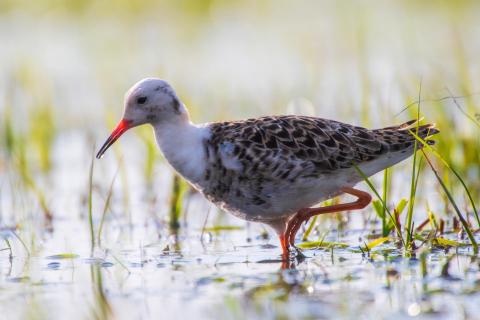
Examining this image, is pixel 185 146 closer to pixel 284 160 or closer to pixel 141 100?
pixel 141 100

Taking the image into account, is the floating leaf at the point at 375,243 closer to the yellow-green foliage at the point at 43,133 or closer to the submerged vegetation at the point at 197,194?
the submerged vegetation at the point at 197,194

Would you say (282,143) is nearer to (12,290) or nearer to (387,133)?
(387,133)

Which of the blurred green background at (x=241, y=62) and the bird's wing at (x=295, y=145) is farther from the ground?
the blurred green background at (x=241, y=62)

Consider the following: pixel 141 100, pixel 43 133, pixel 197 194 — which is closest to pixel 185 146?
pixel 141 100

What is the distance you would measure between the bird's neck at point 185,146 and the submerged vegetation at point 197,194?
0.66 meters

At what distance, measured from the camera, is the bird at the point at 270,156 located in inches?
328

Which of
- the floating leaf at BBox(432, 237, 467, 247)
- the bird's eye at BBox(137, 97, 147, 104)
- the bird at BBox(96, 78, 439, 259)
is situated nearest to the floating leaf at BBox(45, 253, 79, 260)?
the bird at BBox(96, 78, 439, 259)

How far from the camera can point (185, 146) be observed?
8469mm

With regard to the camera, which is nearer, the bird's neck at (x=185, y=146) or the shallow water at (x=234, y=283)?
the shallow water at (x=234, y=283)

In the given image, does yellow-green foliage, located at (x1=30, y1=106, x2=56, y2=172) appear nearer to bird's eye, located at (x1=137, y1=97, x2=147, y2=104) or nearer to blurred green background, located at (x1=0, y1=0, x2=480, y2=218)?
blurred green background, located at (x1=0, y1=0, x2=480, y2=218)

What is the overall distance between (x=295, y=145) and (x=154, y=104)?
1.25m

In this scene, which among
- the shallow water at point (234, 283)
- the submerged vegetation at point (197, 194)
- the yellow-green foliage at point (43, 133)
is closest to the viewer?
the shallow water at point (234, 283)

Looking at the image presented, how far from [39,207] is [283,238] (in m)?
3.21

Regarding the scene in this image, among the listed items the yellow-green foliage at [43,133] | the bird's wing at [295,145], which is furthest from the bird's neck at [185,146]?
the yellow-green foliage at [43,133]
